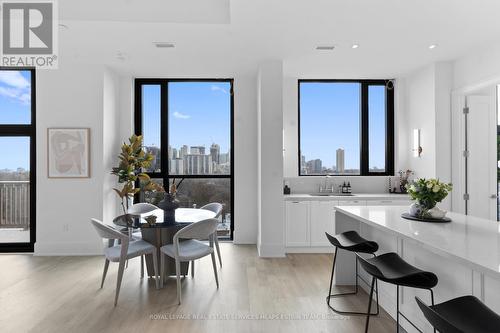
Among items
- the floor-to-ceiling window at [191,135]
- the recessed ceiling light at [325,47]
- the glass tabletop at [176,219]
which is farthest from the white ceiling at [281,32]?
the glass tabletop at [176,219]

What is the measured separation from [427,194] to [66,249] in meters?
5.00

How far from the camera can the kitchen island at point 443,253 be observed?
1.70m

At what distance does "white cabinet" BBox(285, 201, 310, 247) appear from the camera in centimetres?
496

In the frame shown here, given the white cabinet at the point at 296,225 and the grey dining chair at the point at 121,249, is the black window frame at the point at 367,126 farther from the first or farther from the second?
the grey dining chair at the point at 121,249

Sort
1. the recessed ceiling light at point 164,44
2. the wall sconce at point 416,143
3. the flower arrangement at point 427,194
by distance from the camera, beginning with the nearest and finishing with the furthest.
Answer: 1. the flower arrangement at point 427,194
2. the recessed ceiling light at point 164,44
3. the wall sconce at point 416,143

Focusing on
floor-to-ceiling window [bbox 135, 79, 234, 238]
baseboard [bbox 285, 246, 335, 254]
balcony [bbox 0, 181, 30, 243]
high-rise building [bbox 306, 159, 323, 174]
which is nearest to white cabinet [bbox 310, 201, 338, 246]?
baseboard [bbox 285, 246, 335, 254]

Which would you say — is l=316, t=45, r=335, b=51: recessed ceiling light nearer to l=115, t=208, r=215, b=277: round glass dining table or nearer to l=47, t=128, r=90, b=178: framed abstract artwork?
l=115, t=208, r=215, b=277: round glass dining table

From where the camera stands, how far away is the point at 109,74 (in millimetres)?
5133

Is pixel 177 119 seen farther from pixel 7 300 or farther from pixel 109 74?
pixel 7 300

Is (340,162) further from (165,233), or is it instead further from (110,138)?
(110,138)

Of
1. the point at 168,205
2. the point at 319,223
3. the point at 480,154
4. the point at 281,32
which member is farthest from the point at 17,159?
the point at 480,154

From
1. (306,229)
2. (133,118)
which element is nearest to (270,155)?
(306,229)

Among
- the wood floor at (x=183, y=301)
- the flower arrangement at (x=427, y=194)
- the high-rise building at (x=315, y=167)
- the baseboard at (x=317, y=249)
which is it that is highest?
the high-rise building at (x=315, y=167)

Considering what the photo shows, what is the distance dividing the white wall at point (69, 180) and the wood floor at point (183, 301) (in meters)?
0.47
